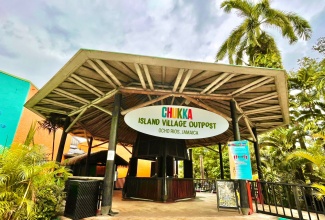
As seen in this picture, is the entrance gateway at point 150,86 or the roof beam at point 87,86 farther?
the roof beam at point 87,86

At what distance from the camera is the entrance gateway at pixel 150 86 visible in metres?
5.00

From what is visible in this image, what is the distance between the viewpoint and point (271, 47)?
48.0 ft

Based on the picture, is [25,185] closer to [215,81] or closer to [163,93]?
[163,93]

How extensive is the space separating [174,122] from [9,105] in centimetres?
1010

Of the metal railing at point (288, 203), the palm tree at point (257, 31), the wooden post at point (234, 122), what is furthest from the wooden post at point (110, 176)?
the palm tree at point (257, 31)

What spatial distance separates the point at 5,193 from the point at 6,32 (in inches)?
553

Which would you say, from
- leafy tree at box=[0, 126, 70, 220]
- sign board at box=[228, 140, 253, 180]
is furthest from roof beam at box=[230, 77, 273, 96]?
leafy tree at box=[0, 126, 70, 220]

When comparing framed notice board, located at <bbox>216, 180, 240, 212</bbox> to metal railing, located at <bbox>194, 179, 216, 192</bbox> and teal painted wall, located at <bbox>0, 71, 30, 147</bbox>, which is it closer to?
metal railing, located at <bbox>194, 179, 216, 192</bbox>

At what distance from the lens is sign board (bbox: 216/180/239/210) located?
225 inches

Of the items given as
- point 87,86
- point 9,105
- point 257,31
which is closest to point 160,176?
point 87,86

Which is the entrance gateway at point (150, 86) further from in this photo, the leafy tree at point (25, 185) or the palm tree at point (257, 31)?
the palm tree at point (257, 31)

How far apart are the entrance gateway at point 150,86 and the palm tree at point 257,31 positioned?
27.0ft

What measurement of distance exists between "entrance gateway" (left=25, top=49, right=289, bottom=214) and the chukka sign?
0.73ft

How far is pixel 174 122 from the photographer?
17.4 ft
